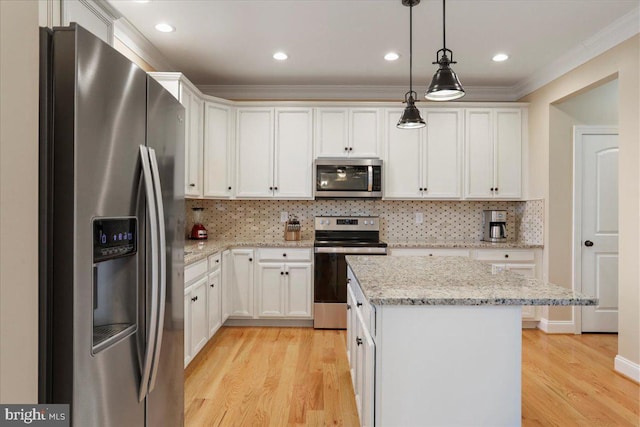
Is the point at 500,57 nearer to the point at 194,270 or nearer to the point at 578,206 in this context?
the point at 578,206

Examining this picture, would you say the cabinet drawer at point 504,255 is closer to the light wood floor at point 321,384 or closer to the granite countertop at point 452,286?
the light wood floor at point 321,384

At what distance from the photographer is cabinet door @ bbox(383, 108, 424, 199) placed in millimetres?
4367

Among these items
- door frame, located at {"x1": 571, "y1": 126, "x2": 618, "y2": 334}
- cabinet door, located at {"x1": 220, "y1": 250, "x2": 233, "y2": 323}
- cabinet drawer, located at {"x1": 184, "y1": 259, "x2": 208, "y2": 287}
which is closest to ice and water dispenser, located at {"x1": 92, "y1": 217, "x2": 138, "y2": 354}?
cabinet drawer, located at {"x1": 184, "y1": 259, "x2": 208, "y2": 287}

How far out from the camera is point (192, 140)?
372 centimetres

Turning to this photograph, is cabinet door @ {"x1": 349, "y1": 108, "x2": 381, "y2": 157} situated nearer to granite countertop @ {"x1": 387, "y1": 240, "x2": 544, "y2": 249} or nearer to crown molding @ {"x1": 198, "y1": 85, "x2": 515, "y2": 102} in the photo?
crown molding @ {"x1": 198, "y1": 85, "x2": 515, "y2": 102}

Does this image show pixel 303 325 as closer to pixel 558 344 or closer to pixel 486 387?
pixel 558 344

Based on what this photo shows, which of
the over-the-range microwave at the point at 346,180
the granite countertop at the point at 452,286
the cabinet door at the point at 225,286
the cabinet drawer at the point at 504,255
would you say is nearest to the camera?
the granite countertop at the point at 452,286

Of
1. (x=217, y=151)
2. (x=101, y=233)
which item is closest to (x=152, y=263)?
(x=101, y=233)

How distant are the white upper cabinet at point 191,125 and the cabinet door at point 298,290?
127 cm

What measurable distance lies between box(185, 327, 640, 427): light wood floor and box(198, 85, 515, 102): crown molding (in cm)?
273

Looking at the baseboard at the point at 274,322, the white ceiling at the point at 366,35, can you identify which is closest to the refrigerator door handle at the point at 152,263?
the white ceiling at the point at 366,35

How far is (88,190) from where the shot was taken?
1.03 meters

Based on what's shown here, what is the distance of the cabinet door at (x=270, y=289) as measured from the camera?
4164 millimetres
